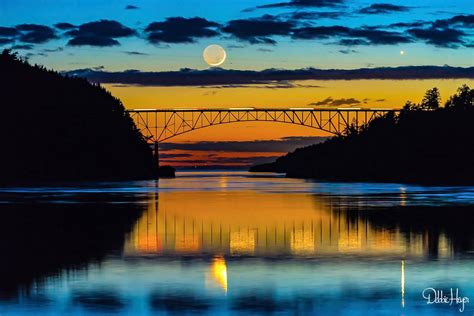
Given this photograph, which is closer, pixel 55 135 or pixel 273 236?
pixel 273 236

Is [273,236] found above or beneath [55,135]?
beneath

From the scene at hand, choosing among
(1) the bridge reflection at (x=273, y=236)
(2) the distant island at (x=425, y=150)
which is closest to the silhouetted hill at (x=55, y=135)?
(2) the distant island at (x=425, y=150)

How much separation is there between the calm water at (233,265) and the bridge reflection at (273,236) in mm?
37

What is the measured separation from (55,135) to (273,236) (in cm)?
13031

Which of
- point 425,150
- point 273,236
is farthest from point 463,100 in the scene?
point 273,236

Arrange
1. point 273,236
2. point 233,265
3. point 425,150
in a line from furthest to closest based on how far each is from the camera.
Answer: point 425,150 → point 273,236 → point 233,265

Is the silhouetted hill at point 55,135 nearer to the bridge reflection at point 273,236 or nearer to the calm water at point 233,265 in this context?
the bridge reflection at point 273,236

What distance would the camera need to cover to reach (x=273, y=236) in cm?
3328

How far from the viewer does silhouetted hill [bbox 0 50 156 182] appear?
15062 centimetres

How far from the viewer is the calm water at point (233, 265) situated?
1748 cm

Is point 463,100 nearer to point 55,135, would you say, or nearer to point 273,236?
point 55,135

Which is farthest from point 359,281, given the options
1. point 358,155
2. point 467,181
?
point 358,155

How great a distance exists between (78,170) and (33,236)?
12576cm

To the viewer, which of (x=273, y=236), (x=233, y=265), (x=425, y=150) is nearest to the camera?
(x=233, y=265)
